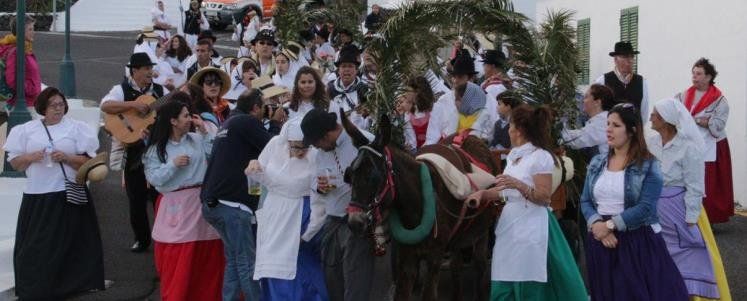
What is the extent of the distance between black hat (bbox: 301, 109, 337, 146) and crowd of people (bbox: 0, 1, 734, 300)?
1 centimetres

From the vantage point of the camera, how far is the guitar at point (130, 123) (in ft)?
39.5

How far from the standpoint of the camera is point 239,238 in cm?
975

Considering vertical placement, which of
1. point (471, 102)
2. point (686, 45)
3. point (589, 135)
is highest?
point (686, 45)

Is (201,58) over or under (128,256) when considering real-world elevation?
over

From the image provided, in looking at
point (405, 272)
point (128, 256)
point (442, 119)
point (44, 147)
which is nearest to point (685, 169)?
point (405, 272)

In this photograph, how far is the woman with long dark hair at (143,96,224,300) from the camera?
10.0m

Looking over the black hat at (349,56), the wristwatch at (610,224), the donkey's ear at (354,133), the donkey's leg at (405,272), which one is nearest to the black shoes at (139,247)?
the black hat at (349,56)

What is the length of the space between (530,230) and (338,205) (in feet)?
4.44

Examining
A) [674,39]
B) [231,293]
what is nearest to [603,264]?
[231,293]

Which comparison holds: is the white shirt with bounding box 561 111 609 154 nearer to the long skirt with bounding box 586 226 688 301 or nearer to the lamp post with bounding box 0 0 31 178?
the long skirt with bounding box 586 226 688 301

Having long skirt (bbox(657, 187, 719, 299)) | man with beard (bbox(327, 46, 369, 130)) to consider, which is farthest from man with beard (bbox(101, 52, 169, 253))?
long skirt (bbox(657, 187, 719, 299))

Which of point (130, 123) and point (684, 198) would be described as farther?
point (130, 123)

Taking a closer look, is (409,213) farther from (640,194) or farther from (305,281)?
(640,194)

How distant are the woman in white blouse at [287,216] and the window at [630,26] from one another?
403 inches
